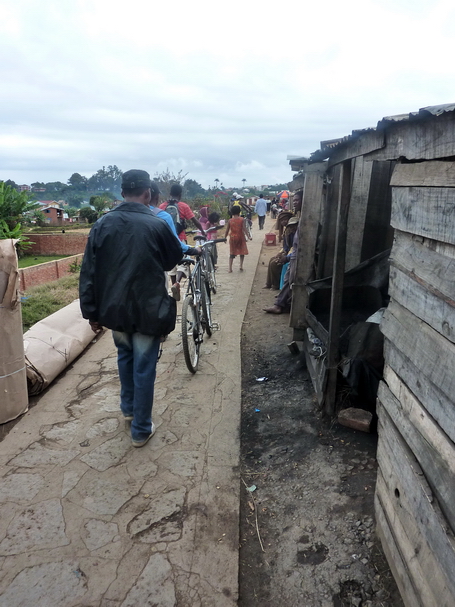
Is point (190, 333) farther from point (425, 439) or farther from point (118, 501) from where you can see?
point (425, 439)

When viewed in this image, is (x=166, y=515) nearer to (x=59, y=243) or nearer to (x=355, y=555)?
(x=355, y=555)

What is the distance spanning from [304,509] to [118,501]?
1153 mm

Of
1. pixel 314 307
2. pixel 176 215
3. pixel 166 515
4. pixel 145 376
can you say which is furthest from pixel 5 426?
pixel 176 215

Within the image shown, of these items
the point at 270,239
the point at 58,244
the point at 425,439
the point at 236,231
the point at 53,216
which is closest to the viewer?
the point at 425,439

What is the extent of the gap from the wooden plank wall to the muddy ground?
0.77 ft

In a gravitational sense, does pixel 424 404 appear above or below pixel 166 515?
above

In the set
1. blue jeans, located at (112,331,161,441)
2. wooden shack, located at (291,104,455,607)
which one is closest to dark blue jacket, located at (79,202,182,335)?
blue jeans, located at (112,331,161,441)

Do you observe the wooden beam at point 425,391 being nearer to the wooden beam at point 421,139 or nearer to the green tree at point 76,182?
the wooden beam at point 421,139

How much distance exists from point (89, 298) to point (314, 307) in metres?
2.49

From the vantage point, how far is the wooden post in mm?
3291

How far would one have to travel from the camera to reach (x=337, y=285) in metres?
3.44

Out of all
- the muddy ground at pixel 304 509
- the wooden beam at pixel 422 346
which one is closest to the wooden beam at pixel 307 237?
the muddy ground at pixel 304 509

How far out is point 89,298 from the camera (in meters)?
3.04

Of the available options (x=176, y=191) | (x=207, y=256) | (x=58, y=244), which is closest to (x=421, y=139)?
(x=176, y=191)
